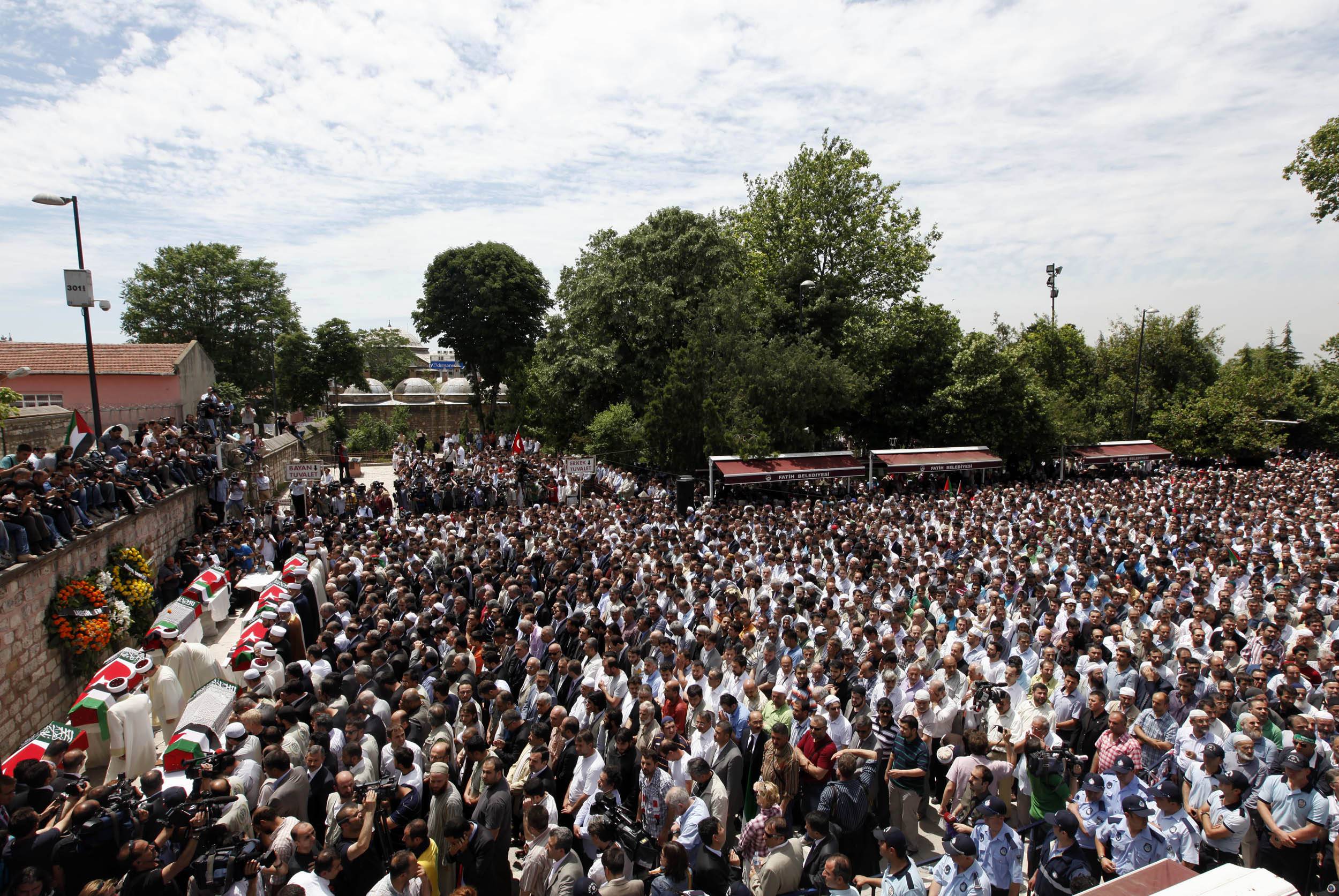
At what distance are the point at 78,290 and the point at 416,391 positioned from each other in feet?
113

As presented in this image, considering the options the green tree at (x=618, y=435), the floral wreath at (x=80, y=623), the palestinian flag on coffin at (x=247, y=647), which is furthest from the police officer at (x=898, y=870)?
the green tree at (x=618, y=435)

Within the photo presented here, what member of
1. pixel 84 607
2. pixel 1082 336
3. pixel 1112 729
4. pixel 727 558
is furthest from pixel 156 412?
pixel 1082 336

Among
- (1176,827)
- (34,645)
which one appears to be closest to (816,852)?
(1176,827)

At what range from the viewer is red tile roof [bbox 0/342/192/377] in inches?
854

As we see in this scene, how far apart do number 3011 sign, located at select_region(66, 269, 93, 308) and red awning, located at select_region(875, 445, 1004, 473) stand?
19.6 metres

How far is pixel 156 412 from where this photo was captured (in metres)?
19.7

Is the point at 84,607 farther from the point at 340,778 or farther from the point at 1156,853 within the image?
the point at 1156,853

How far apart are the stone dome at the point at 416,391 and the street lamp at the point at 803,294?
25614 millimetres

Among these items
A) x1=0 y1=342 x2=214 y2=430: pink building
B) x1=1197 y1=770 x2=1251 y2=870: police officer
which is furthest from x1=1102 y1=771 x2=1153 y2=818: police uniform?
x1=0 y1=342 x2=214 y2=430: pink building

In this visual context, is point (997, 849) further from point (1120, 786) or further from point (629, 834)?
point (629, 834)

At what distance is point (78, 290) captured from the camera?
12.8 metres

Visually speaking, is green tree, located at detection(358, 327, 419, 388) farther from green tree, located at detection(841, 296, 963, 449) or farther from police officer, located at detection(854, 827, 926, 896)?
police officer, located at detection(854, 827, 926, 896)

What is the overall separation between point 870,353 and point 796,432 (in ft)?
21.6

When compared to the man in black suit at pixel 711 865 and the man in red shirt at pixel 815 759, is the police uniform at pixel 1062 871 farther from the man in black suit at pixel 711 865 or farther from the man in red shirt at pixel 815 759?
the man in black suit at pixel 711 865
